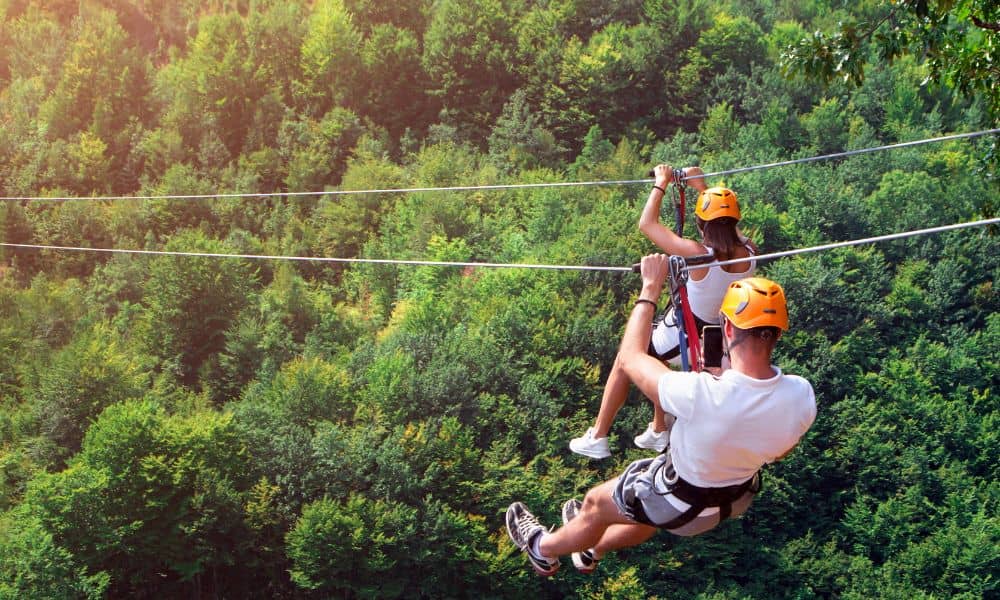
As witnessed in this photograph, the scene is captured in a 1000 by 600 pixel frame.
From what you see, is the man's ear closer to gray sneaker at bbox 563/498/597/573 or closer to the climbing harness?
the climbing harness

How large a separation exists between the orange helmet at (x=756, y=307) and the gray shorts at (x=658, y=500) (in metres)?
1.00

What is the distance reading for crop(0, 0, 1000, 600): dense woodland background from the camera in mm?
26812

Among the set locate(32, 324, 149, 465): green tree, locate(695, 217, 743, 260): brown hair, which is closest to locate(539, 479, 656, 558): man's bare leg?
locate(695, 217, 743, 260): brown hair

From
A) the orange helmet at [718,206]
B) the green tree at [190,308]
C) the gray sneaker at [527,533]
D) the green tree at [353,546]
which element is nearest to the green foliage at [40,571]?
the green tree at [353,546]

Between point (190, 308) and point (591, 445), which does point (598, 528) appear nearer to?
point (591, 445)

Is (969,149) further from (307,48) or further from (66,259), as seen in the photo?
(66,259)

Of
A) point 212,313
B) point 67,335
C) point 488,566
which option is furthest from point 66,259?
point 488,566

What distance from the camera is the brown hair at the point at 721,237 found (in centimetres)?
557

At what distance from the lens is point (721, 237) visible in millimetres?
5598

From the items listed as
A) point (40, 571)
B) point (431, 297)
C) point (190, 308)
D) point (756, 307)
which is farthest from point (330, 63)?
point (756, 307)

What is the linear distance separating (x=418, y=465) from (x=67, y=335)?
61.4ft

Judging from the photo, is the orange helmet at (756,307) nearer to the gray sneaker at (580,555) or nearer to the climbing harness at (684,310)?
the climbing harness at (684,310)

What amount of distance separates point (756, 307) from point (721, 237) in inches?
59.2

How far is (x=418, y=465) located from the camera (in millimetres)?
27594
